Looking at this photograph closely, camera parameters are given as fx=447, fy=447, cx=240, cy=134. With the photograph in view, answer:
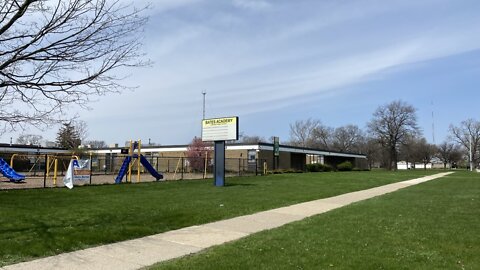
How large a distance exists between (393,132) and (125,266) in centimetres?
9521

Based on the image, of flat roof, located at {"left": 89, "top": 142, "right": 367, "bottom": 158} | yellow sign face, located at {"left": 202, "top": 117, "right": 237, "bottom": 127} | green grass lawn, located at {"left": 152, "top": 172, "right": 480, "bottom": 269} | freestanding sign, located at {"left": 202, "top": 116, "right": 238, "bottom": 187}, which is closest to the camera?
green grass lawn, located at {"left": 152, "top": 172, "right": 480, "bottom": 269}

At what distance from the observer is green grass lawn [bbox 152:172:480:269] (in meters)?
6.60

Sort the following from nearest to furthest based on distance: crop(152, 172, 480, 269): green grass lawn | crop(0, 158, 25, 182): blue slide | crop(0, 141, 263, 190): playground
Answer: crop(152, 172, 480, 269): green grass lawn < crop(0, 141, 263, 190): playground < crop(0, 158, 25, 182): blue slide

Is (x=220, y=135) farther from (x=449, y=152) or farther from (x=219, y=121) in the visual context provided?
(x=449, y=152)

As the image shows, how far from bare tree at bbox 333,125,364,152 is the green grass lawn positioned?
117 meters

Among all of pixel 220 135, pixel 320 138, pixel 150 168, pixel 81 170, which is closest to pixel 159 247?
pixel 81 170

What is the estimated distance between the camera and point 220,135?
2561 cm

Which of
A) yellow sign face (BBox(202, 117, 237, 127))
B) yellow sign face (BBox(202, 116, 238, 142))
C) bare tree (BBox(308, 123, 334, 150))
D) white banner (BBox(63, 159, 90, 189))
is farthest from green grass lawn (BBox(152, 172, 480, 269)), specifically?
bare tree (BBox(308, 123, 334, 150))

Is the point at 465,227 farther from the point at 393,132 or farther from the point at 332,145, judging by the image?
the point at 332,145

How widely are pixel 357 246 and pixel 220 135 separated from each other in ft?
A: 59.6

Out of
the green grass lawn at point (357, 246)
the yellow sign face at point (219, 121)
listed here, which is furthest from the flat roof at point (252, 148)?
the green grass lawn at point (357, 246)

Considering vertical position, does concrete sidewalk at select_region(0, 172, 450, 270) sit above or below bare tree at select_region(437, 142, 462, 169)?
below

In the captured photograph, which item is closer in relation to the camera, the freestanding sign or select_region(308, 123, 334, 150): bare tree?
the freestanding sign

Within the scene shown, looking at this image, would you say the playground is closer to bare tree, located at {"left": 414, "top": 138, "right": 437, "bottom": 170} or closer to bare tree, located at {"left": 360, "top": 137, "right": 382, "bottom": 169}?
bare tree, located at {"left": 360, "top": 137, "right": 382, "bottom": 169}
